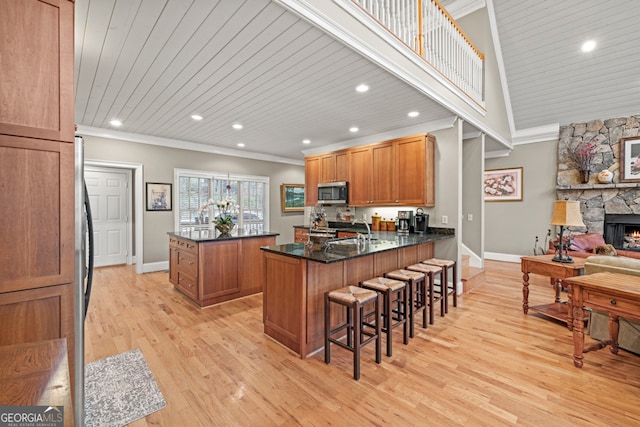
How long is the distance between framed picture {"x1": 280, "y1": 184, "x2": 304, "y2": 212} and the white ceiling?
1.70 meters

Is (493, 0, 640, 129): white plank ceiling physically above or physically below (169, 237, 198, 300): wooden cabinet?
above

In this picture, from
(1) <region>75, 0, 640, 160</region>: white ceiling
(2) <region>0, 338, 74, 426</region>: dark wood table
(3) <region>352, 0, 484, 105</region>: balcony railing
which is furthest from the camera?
(3) <region>352, 0, 484, 105</region>: balcony railing

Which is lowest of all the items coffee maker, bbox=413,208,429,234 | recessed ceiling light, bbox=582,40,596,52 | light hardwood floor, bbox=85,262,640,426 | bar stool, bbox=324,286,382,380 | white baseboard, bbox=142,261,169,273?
light hardwood floor, bbox=85,262,640,426

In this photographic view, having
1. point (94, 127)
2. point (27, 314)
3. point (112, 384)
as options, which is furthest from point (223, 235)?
point (94, 127)

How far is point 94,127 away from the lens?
495 centimetres

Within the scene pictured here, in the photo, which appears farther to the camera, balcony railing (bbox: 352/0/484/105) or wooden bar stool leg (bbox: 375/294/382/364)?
balcony railing (bbox: 352/0/484/105)

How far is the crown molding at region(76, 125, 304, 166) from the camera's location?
16.5 ft

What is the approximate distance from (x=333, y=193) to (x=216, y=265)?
8.82ft

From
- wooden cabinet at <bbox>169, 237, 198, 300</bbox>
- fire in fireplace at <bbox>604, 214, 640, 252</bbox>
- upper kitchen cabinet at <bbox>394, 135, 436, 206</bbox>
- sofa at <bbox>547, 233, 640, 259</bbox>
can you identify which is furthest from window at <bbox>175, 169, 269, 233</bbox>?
fire in fireplace at <bbox>604, 214, 640, 252</bbox>

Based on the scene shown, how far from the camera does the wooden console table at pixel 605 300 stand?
2.00 metres

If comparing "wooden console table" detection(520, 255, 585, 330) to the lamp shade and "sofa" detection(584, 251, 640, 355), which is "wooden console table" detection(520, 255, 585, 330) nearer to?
"sofa" detection(584, 251, 640, 355)

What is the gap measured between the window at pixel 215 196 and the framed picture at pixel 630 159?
6.97 metres

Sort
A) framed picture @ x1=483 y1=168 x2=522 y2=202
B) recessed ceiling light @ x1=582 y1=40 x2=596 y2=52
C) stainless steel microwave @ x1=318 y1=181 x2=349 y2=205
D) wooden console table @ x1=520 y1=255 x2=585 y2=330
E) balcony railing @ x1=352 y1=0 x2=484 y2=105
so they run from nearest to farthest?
balcony railing @ x1=352 y1=0 x2=484 y2=105
wooden console table @ x1=520 y1=255 x2=585 y2=330
recessed ceiling light @ x1=582 y1=40 x2=596 y2=52
stainless steel microwave @ x1=318 y1=181 x2=349 y2=205
framed picture @ x1=483 y1=168 x2=522 y2=202

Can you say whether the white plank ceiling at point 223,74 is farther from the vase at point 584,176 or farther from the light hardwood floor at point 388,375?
the vase at point 584,176
